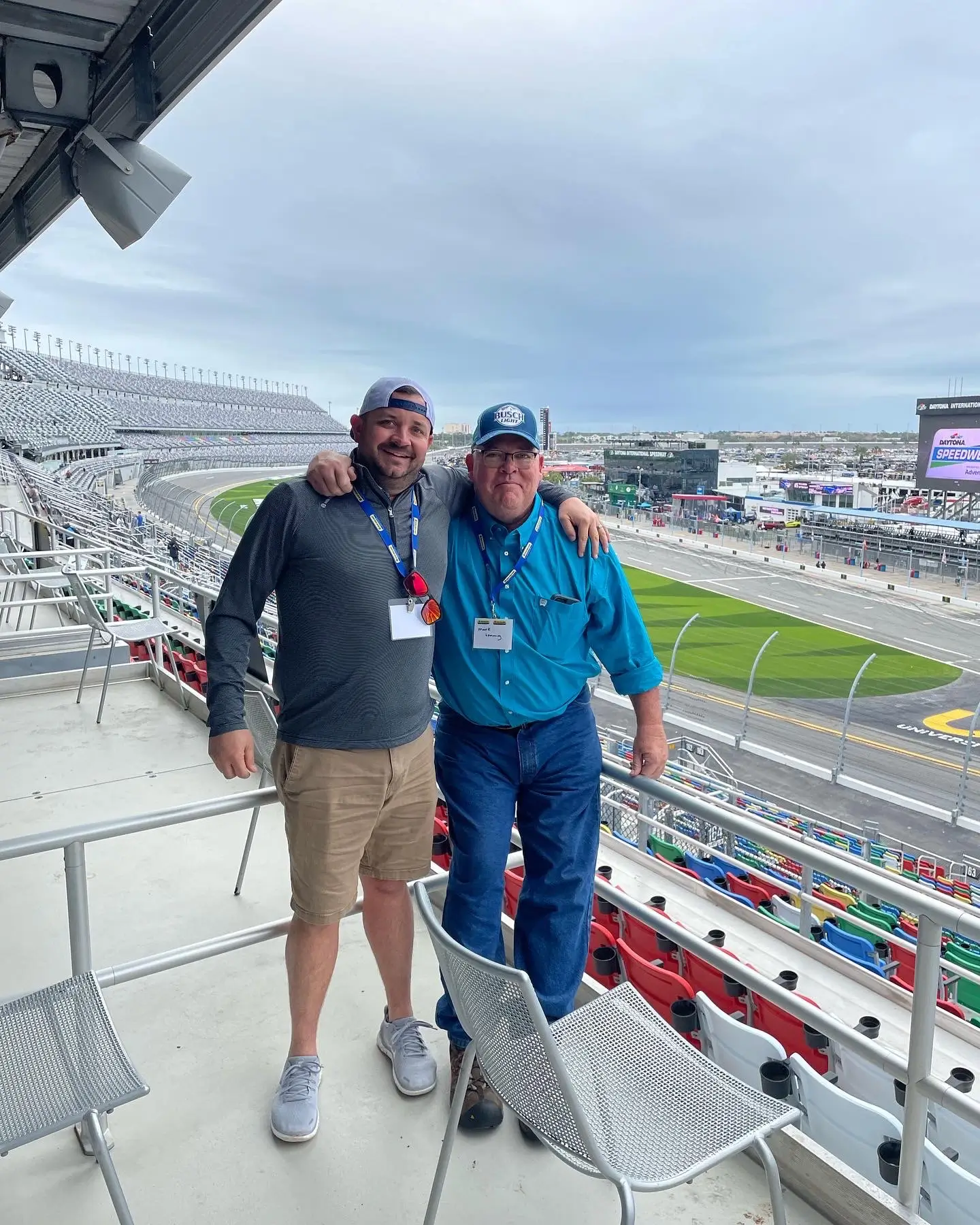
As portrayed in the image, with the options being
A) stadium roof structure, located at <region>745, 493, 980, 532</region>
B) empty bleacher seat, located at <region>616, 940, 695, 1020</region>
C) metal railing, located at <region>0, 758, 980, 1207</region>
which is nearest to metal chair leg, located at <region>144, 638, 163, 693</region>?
empty bleacher seat, located at <region>616, 940, 695, 1020</region>

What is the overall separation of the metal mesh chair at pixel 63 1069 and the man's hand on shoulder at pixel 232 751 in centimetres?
44

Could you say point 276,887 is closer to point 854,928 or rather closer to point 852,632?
point 854,928

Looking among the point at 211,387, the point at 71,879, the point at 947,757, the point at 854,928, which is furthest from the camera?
the point at 211,387

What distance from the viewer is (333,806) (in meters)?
1.71

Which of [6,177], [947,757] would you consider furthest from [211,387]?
[6,177]

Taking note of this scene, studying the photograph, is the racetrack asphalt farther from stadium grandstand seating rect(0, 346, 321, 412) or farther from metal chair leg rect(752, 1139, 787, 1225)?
stadium grandstand seating rect(0, 346, 321, 412)

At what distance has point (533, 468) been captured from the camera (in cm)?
178

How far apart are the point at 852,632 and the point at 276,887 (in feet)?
97.8

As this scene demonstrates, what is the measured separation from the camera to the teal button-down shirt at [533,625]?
1.76 metres

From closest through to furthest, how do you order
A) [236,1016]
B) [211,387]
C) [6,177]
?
[236,1016] → [6,177] → [211,387]

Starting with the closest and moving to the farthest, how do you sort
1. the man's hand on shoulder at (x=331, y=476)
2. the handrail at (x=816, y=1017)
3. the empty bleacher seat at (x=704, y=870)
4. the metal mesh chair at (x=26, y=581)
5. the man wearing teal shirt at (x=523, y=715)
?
the handrail at (x=816, y=1017) → the man's hand on shoulder at (x=331, y=476) → the man wearing teal shirt at (x=523, y=715) → the empty bleacher seat at (x=704, y=870) → the metal mesh chair at (x=26, y=581)

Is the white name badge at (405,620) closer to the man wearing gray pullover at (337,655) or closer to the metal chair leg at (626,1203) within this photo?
the man wearing gray pullover at (337,655)

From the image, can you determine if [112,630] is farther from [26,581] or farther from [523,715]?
[26,581]

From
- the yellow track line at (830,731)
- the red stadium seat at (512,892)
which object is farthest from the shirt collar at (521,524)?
the yellow track line at (830,731)
